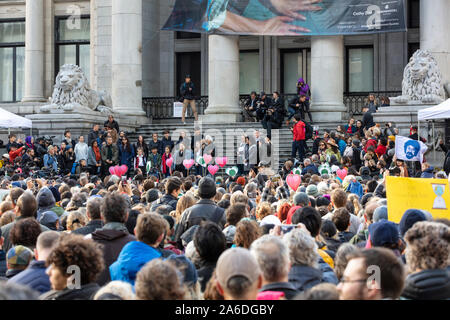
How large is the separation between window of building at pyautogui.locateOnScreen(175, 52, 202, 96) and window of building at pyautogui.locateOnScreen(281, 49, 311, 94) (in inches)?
161

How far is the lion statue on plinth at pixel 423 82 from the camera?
25656 mm

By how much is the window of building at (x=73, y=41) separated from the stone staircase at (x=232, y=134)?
8.90 metres

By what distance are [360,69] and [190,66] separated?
806 centimetres

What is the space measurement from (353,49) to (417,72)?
1016 cm

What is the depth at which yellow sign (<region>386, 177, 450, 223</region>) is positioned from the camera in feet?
27.7

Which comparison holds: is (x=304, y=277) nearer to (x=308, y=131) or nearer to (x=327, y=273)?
(x=327, y=273)

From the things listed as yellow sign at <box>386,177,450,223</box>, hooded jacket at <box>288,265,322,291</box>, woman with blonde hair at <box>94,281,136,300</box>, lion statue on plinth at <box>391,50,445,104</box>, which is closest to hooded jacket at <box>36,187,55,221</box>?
yellow sign at <box>386,177,450,223</box>

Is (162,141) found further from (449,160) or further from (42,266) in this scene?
(42,266)

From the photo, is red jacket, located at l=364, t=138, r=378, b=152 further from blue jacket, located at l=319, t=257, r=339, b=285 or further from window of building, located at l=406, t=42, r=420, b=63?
blue jacket, located at l=319, t=257, r=339, b=285

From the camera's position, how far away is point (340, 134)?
2428 cm

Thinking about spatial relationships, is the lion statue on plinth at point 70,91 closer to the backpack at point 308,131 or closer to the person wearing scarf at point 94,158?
the person wearing scarf at point 94,158

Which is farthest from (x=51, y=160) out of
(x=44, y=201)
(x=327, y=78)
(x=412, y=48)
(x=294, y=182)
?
(x=412, y=48)

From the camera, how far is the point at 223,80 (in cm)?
3017
